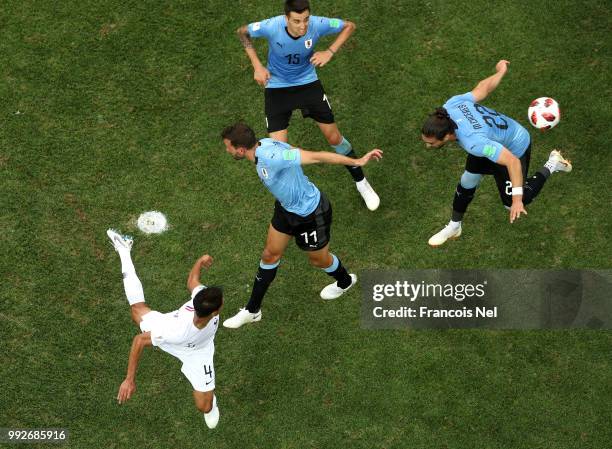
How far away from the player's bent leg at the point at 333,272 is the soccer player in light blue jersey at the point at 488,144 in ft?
5.96

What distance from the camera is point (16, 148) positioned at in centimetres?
1305

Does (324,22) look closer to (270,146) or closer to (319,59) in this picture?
(319,59)

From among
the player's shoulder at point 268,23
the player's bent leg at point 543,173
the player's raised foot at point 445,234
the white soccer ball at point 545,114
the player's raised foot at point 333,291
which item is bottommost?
the player's raised foot at point 333,291

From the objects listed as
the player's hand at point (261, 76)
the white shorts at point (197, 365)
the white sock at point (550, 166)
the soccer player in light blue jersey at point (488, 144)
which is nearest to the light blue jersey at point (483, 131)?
the soccer player in light blue jersey at point (488, 144)

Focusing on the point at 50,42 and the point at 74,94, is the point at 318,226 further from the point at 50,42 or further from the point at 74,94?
the point at 50,42

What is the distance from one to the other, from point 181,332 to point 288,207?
6.49ft

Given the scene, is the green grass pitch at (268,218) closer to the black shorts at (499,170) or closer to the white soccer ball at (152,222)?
the white soccer ball at (152,222)

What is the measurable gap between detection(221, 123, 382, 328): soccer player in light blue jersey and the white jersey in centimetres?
108

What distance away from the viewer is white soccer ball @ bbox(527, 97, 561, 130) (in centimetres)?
1200

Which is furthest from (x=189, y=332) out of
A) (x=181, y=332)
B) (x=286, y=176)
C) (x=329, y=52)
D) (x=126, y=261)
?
(x=329, y=52)

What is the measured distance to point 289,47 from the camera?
11.3m

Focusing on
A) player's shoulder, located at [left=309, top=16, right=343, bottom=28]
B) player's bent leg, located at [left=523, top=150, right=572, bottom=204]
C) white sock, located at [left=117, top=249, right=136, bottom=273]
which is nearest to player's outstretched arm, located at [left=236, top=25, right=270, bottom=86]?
player's shoulder, located at [left=309, top=16, right=343, bottom=28]

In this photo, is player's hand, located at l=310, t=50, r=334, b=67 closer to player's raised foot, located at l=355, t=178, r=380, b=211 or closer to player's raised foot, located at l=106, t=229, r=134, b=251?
player's raised foot, located at l=355, t=178, r=380, b=211

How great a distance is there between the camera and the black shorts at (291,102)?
1182 centimetres
